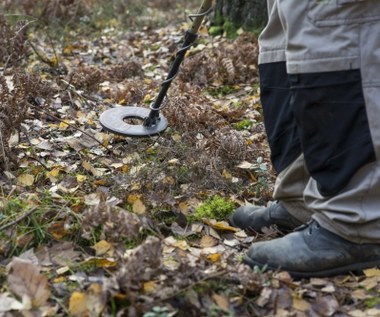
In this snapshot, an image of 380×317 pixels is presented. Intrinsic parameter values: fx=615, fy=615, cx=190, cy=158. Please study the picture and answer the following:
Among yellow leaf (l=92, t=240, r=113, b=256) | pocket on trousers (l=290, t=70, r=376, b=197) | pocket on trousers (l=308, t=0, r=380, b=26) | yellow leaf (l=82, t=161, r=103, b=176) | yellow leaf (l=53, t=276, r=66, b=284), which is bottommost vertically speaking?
yellow leaf (l=82, t=161, r=103, b=176)

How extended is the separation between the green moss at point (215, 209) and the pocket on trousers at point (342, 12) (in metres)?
1.22

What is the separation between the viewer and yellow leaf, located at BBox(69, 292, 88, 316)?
2234mm

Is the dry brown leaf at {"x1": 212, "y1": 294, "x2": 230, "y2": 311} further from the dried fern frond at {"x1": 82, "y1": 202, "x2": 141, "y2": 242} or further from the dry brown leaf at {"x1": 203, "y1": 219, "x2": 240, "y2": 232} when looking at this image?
the dry brown leaf at {"x1": 203, "y1": 219, "x2": 240, "y2": 232}

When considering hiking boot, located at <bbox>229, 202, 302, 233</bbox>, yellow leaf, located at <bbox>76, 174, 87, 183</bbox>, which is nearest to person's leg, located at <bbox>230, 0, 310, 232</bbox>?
hiking boot, located at <bbox>229, 202, 302, 233</bbox>

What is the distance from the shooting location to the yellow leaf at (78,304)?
223cm

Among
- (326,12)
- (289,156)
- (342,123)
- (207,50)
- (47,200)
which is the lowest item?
(207,50)

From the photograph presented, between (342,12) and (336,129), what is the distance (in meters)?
0.46

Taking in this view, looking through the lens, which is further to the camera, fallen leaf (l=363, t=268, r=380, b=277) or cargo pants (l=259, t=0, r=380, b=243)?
fallen leaf (l=363, t=268, r=380, b=277)

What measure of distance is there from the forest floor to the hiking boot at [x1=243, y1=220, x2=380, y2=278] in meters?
0.05

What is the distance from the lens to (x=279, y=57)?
9.38ft

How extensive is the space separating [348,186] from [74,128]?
2.14 metres

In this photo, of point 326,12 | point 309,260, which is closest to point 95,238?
point 309,260

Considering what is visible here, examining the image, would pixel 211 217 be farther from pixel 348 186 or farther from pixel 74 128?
pixel 74 128

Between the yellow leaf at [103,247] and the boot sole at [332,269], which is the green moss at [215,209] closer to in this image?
the boot sole at [332,269]
